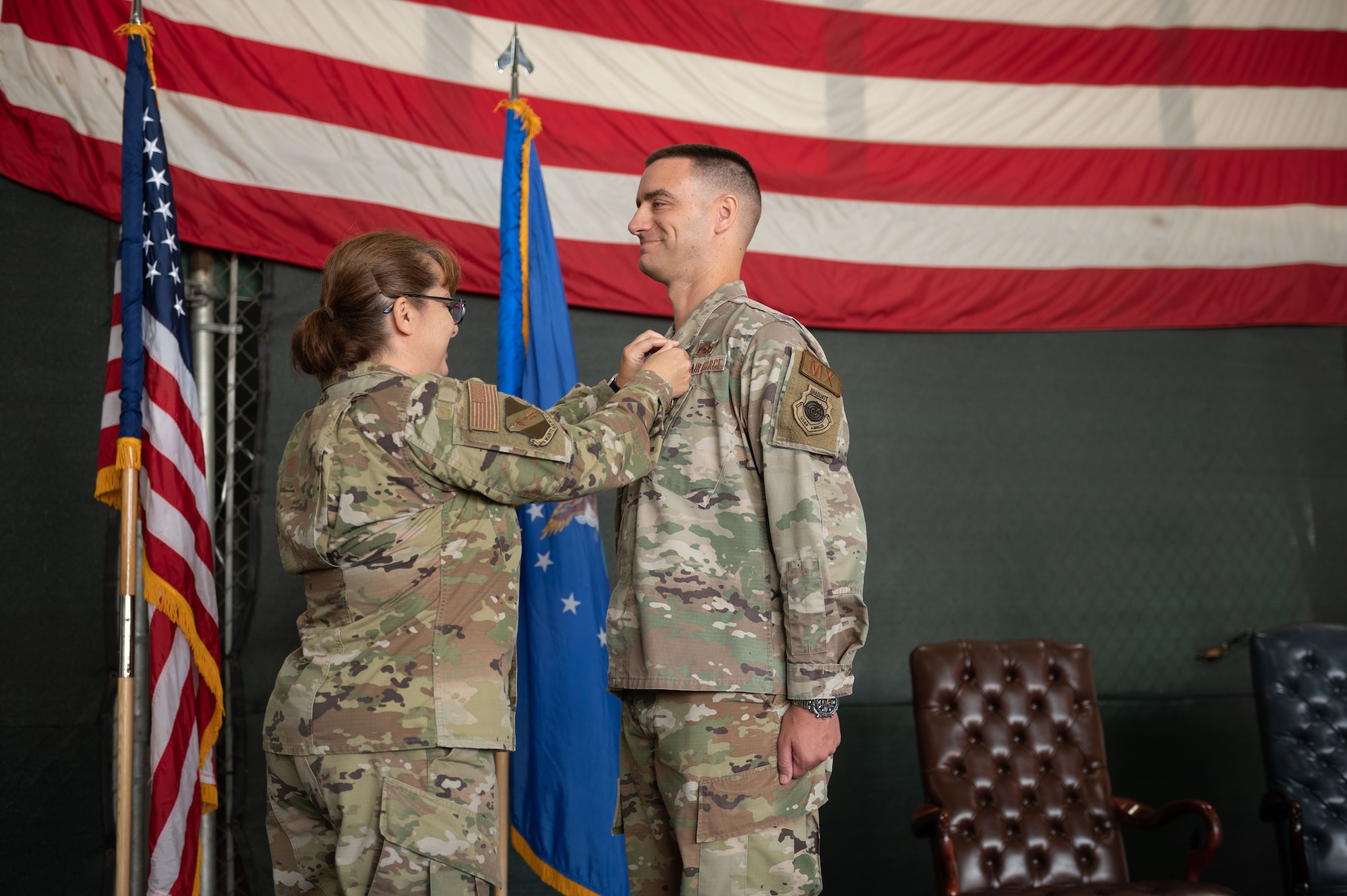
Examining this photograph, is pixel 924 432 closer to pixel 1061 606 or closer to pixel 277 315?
pixel 1061 606

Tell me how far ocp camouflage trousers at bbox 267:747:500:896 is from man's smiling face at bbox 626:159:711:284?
97cm

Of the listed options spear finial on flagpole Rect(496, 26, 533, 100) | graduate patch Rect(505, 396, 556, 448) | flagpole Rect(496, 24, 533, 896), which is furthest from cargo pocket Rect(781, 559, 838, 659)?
spear finial on flagpole Rect(496, 26, 533, 100)

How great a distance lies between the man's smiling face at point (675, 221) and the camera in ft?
6.71

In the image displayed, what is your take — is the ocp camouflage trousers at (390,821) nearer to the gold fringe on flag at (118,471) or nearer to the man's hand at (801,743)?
the man's hand at (801,743)

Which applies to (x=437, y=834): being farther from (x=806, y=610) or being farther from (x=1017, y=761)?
(x=1017, y=761)

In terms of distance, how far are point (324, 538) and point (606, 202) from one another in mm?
2066

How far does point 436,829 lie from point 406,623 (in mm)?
303

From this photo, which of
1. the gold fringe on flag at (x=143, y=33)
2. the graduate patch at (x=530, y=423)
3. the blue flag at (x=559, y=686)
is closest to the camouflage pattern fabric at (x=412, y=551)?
the graduate patch at (x=530, y=423)

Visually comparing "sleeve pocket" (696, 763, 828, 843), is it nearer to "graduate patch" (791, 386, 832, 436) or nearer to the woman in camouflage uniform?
the woman in camouflage uniform

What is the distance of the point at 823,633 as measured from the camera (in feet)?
5.45

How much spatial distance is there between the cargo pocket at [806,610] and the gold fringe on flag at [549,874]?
1.36 meters

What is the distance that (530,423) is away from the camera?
1677 millimetres

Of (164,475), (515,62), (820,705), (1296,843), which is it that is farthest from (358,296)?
(1296,843)

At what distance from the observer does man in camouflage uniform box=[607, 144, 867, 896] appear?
64.9 inches
